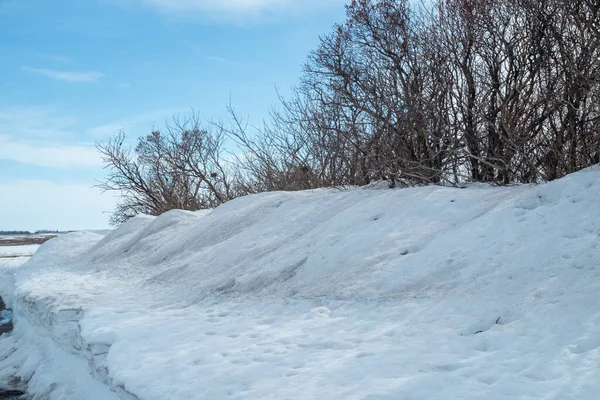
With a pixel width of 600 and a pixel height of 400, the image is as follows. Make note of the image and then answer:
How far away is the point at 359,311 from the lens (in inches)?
164

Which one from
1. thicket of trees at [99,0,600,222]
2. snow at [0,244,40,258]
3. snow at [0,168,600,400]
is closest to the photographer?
snow at [0,168,600,400]

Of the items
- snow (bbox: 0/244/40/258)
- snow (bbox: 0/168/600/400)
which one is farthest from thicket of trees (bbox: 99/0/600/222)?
snow (bbox: 0/244/40/258)

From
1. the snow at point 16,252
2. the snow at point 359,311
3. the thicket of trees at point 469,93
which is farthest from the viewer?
the snow at point 16,252

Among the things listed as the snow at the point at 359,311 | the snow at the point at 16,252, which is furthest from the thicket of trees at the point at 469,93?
the snow at the point at 16,252

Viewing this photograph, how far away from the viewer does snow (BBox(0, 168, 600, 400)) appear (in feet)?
9.52

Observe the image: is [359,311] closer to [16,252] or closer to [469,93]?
[469,93]

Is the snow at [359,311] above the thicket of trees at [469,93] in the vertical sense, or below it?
below

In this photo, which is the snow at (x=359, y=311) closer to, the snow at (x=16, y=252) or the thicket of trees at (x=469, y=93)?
the thicket of trees at (x=469, y=93)

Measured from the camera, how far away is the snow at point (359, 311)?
290 cm

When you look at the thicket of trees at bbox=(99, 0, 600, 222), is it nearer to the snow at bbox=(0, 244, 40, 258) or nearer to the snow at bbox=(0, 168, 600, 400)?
the snow at bbox=(0, 168, 600, 400)

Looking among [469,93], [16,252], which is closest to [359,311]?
[469,93]

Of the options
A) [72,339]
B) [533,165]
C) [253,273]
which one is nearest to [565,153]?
[533,165]

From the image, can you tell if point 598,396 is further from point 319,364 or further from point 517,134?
point 517,134

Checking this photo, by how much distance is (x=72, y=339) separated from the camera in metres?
5.27
